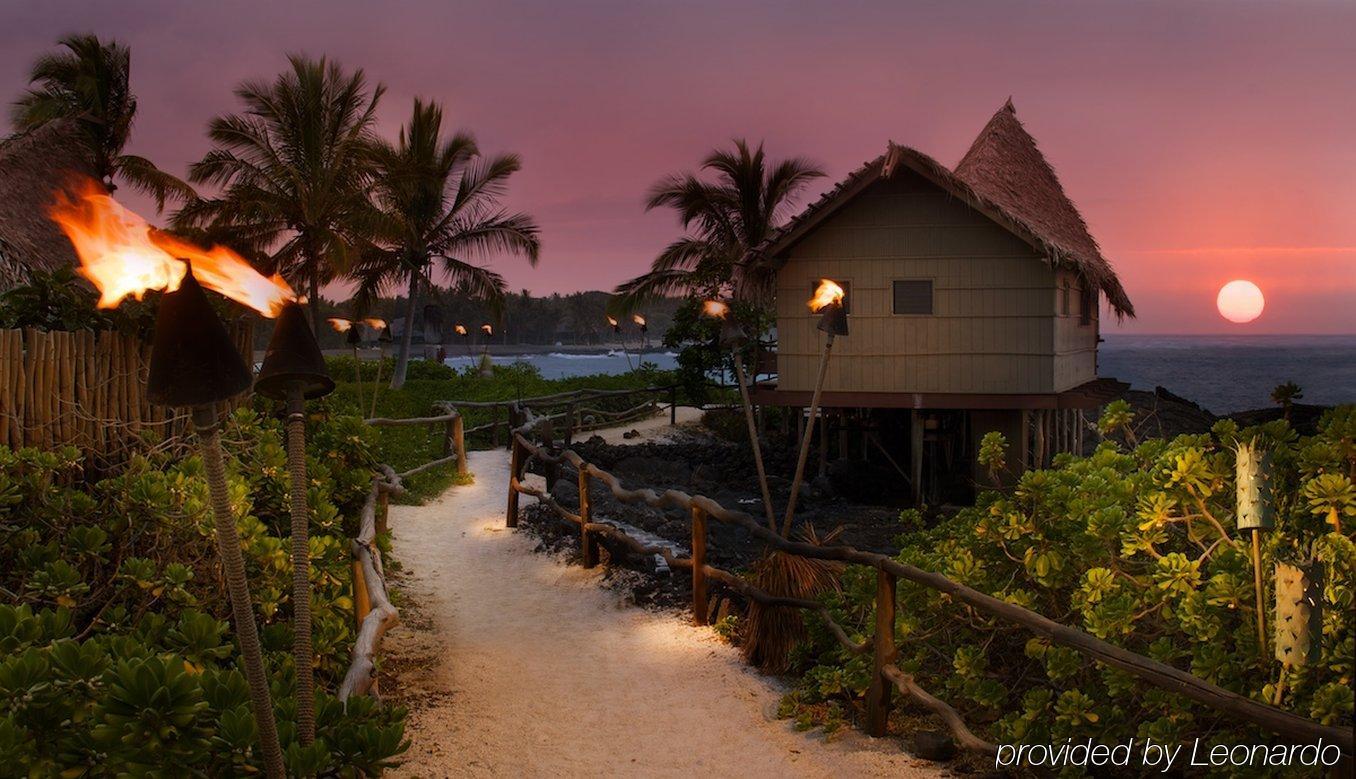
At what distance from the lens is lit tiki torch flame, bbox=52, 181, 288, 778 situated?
7.73 ft

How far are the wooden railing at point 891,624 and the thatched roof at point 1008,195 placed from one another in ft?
23.5

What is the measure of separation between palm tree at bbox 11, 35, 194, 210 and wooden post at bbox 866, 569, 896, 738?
20460 millimetres

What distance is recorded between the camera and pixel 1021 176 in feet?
58.1

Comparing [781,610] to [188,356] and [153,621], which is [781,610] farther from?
[188,356]

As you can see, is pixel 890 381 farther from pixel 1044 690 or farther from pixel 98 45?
pixel 98 45

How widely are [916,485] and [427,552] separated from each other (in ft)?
29.4

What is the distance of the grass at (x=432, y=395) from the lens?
14752 mm

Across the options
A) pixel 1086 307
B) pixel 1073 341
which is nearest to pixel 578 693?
pixel 1073 341

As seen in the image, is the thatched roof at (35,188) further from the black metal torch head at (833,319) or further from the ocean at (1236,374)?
the ocean at (1236,374)

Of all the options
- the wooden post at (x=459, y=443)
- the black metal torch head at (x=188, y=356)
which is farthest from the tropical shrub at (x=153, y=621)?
the wooden post at (x=459, y=443)

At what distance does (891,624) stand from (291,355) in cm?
352

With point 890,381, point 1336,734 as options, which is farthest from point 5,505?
point 890,381

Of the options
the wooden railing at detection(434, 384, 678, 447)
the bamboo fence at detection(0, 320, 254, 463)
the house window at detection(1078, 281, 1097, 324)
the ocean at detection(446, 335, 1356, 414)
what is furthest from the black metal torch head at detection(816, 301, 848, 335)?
the ocean at detection(446, 335, 1356, 414)

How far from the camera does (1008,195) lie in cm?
1566
